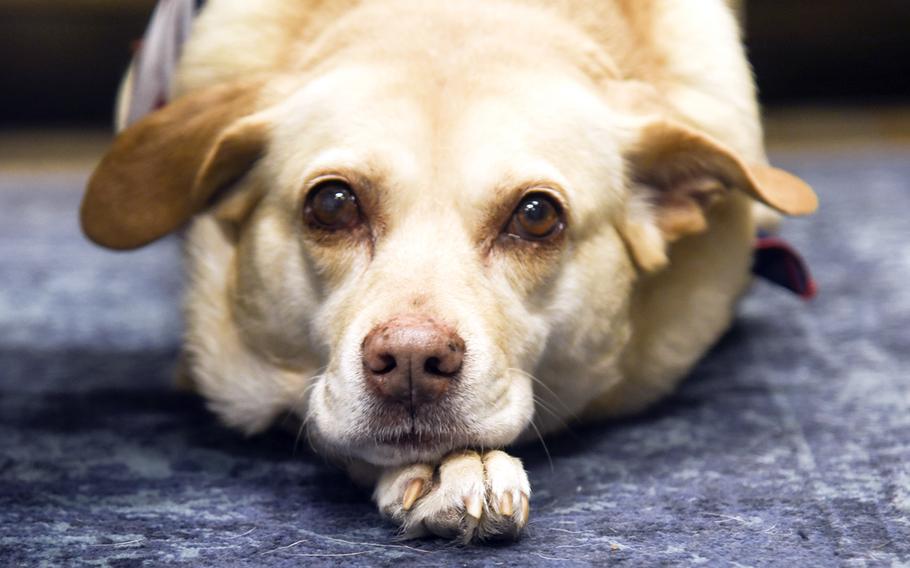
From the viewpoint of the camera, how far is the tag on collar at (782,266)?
8.39 feet

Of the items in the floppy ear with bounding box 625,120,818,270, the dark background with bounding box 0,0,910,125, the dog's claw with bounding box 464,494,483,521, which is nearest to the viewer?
the dog's claw with bounding box 464,494,483,521

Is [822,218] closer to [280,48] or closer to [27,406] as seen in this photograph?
[280,48]

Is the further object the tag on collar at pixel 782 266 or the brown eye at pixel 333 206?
the tag on collar at pixel 782 266

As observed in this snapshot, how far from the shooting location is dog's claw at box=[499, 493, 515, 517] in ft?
5.47

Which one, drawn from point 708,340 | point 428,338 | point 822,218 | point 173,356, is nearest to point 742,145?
Result: point 708,340

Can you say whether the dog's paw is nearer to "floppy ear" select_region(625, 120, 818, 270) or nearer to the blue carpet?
the blue carpet

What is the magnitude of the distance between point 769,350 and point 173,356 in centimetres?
146

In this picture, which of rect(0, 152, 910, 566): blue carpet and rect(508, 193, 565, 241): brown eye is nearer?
rect(0, 152, 910, 566): blue carpet

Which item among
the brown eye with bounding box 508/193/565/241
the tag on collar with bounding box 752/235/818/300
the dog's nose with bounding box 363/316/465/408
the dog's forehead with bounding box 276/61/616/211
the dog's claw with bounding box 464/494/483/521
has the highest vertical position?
the dog's forehead with bounding box 276/61/616/211

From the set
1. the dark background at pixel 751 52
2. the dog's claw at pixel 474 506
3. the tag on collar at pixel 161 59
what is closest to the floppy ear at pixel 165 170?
the tag on collar at pixel 161 59

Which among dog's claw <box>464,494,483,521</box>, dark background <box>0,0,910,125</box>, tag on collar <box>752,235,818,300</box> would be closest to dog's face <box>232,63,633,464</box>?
dog's claw <box>464,494,483,521</box>

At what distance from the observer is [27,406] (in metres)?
2.39

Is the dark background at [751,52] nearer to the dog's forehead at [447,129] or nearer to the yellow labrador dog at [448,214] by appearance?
the yellow labrador dog at [448,214]

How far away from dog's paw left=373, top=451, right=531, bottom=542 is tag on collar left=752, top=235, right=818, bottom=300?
3.51ft
